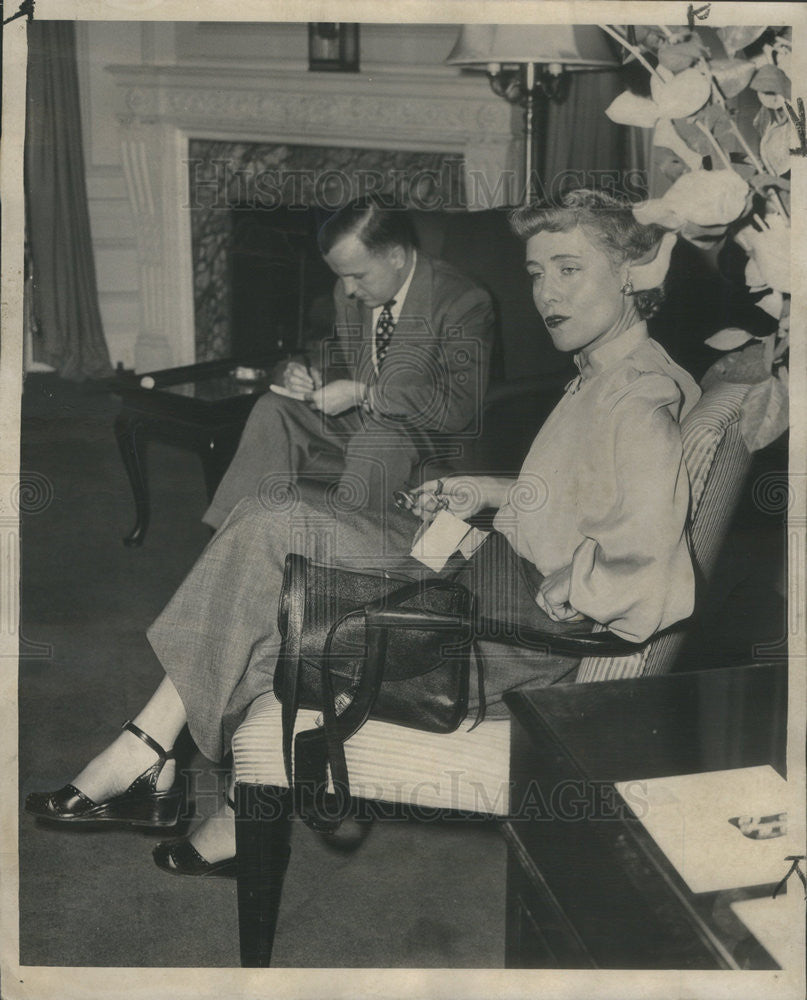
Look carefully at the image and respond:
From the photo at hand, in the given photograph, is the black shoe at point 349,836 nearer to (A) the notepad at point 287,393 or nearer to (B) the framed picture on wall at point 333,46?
(A) the notepad at point 287,393

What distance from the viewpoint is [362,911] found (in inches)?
70.7

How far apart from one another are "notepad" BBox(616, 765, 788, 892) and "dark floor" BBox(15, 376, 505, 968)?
0.41 m

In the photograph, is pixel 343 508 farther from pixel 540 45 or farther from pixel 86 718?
pixel 540 45

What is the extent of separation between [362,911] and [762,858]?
67 cm

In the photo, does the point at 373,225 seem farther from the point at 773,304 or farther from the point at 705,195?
the point at 773,304

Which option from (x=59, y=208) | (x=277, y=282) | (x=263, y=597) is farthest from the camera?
(x=277, y=282)

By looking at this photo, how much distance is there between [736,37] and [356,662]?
3.77 ft

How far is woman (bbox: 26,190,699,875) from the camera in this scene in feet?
5.43

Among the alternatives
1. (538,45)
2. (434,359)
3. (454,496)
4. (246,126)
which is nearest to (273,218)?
(246,126)

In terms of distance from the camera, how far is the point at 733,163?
1681 millimetres

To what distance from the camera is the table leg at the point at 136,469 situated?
6.64 feet

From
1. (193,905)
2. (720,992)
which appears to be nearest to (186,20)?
(193,905)

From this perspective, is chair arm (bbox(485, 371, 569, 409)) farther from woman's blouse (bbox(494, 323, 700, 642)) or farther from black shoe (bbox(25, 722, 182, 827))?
black shoe (bbox(25, 722, 182, 827))

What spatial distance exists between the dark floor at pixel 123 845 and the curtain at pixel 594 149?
89 cm
